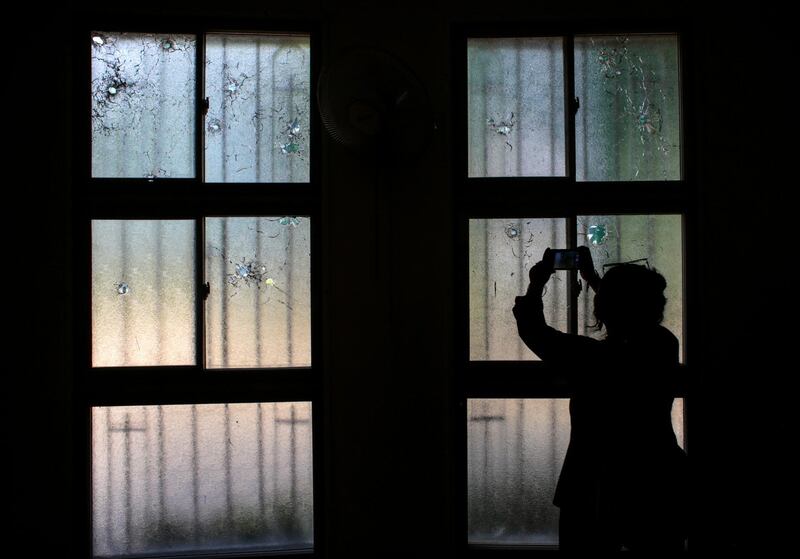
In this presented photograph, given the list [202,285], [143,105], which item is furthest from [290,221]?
[143,105]

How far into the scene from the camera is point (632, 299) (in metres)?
1.35

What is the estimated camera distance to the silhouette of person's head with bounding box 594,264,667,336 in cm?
135

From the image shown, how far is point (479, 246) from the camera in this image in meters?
2.19

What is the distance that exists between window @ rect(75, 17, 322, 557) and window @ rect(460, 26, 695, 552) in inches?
27.5

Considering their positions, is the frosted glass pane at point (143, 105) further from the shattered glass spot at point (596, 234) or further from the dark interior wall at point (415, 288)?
the shattered glass spot at point (596, 234)

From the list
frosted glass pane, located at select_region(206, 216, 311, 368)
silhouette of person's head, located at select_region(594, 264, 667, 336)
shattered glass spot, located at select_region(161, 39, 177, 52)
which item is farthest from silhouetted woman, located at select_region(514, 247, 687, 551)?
shattered glass spot, located at select_region(161, 39, 177, 52)

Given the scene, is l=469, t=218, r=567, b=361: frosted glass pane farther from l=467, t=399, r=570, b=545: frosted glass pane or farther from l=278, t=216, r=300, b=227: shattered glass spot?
l=278, t=216, r=300, b=227: shattered glass spot

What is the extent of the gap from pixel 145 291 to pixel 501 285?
1552mm

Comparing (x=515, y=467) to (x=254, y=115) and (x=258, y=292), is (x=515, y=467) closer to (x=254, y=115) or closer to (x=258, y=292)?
(x=258, y=292)

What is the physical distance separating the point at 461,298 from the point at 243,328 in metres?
0.96

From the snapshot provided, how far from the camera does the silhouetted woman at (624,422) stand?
4.22 feet

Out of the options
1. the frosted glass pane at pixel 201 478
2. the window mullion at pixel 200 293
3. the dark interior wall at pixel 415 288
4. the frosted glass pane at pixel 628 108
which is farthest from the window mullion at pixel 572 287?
the window mullion at pixel 200 293

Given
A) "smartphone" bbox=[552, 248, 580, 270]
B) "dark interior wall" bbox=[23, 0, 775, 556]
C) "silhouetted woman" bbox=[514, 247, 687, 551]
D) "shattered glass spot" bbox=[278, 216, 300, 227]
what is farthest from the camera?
"shattered glass spot" bbox=[278, 216, 300, 227]

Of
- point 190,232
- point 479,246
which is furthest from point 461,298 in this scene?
point 190,232
